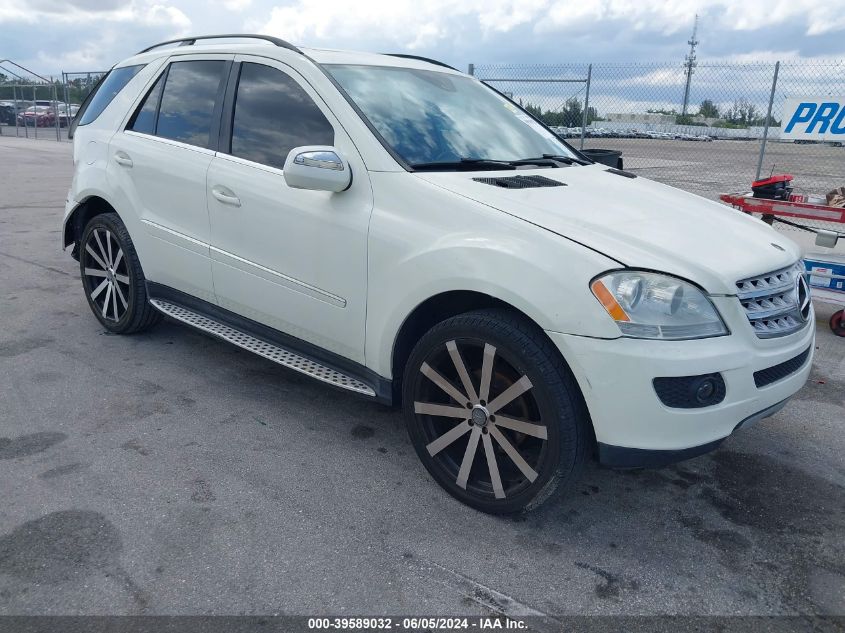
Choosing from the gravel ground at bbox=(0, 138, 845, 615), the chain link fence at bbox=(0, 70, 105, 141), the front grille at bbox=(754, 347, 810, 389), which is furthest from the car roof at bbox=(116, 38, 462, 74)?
the chain link fence at bbox=(0, 70, 105, 141)

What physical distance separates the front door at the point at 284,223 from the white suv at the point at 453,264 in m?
0.01

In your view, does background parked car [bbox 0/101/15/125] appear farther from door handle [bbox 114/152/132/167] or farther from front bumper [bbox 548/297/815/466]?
front bumper [bbox 548/297/815/466]

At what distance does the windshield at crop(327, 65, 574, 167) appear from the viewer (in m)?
3.25

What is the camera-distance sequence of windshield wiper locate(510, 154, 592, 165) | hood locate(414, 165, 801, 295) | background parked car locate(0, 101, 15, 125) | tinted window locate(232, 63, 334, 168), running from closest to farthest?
hood locate(414, 165, 801, 295) → tinted window locate(232, 63, 334, 168) → windshield wiper locate(510, 154, 592, 165) → background parked car locate(0, 101, 15, 125)

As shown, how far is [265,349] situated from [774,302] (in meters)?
2.35

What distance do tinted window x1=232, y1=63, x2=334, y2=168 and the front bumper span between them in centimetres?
164

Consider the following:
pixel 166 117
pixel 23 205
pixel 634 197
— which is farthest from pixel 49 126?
pixel 634 197

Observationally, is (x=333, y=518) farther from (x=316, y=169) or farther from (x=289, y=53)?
(x=289, y=53)

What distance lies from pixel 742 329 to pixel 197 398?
2.79m

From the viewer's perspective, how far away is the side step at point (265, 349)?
10.5 ft

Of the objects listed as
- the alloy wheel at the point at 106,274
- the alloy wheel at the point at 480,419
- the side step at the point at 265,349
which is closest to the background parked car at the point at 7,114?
the alloy wheel at the point at 106,274

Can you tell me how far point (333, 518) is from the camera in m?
2.81

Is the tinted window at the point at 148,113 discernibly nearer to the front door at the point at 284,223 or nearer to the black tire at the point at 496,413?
the front door at the point at 284,223

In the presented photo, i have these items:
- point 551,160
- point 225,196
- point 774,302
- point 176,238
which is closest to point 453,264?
point 774,302
